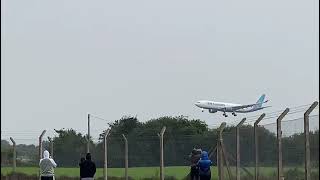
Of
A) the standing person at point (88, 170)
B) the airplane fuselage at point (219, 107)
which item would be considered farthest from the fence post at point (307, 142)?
the airplane fuselage at point (219, 107)

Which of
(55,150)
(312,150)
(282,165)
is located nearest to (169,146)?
(55,150)

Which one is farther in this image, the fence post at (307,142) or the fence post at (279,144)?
the fence post at (279,144)

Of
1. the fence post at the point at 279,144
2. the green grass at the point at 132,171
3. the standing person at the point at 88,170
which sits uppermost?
the fence post at the point at 279,144

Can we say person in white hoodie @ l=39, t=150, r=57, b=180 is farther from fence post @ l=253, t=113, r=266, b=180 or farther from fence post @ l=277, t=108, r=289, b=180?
fence post @ l=277, t=108, r=289, b=180

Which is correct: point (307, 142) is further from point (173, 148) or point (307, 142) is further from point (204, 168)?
point (173, 148)

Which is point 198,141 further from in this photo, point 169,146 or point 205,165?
point 205,165

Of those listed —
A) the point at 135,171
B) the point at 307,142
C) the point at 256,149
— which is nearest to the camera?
the point at 307,142

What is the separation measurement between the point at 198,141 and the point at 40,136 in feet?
15.8

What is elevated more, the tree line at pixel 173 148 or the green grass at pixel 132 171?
the tree line at pixel 173 148

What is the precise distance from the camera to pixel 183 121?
4966 cm

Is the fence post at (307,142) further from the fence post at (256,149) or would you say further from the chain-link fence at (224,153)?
the fence post at (256,149)

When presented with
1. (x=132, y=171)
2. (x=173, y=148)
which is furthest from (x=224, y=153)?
(x=132, y=171)

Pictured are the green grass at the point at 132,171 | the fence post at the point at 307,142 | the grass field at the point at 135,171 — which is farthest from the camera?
the green grass at the point at 132,171

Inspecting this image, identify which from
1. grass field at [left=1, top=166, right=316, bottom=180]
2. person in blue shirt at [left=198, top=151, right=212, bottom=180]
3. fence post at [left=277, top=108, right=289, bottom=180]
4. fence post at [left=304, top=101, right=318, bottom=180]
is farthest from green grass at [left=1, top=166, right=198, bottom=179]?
fence post at [left=304, top=101, right=318, bottom=180]
